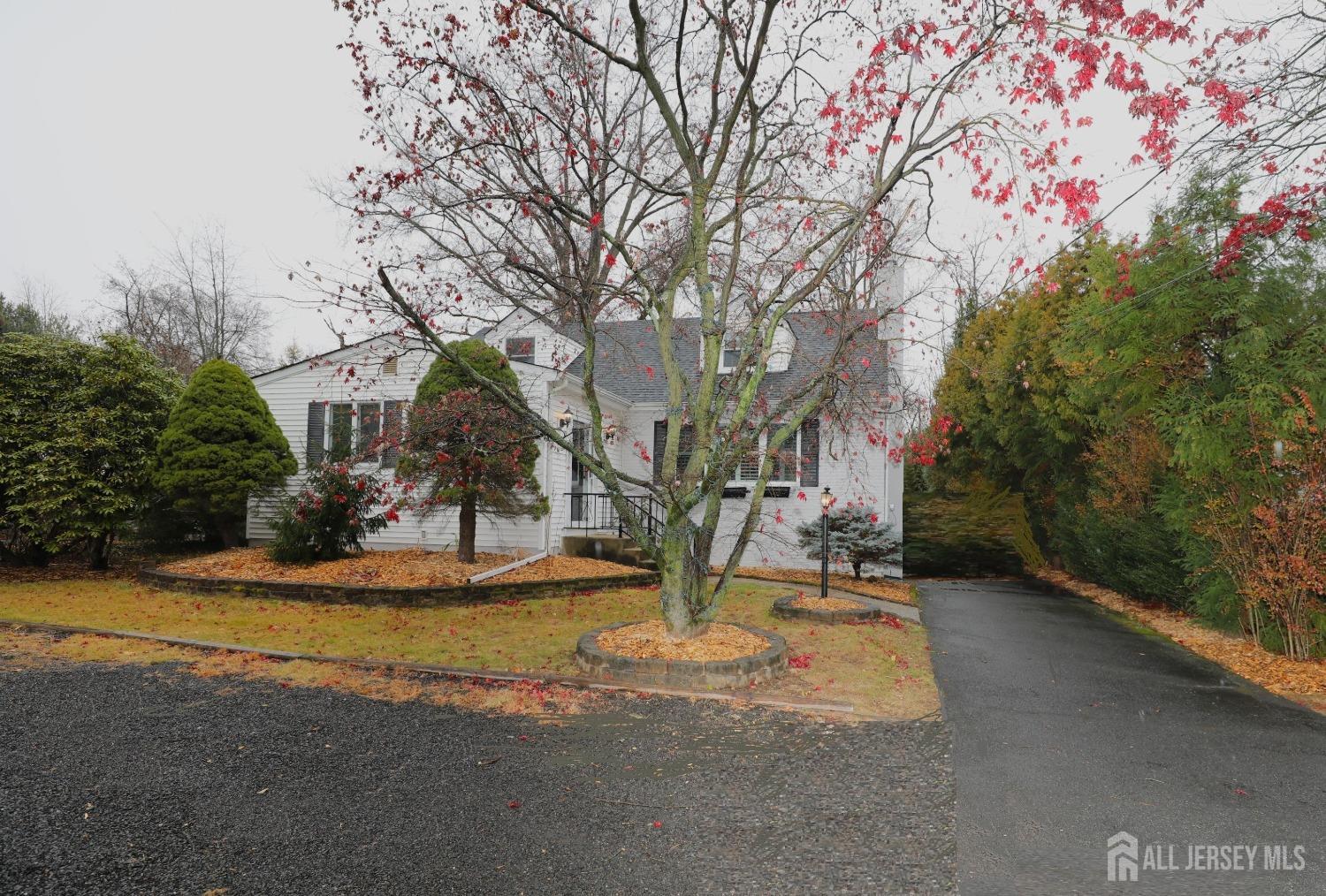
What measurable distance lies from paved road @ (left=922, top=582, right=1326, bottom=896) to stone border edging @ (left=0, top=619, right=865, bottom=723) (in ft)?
3.53

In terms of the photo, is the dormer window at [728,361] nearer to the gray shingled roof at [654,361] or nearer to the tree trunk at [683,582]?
the gray shingled roof at [654,361]

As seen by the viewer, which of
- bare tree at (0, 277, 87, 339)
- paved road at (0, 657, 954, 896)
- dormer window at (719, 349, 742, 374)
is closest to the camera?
paved road at (0, 657, 954, 896)

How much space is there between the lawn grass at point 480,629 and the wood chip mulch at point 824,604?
445 mm

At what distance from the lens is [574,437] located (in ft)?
46.7

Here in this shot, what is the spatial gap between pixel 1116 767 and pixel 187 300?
3507 centimetres

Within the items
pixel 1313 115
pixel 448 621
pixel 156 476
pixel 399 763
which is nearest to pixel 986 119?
pixel 1313 115

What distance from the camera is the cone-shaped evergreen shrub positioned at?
1142cm

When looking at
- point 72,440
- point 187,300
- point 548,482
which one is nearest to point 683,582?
point 548,482

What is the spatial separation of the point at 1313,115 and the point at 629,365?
11632mm

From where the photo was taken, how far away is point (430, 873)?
9.46 ft

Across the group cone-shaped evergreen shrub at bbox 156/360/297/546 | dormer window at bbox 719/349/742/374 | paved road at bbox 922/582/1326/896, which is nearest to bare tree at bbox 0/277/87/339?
cone-shaped evergreen shrub at bbox 156/360/297/546

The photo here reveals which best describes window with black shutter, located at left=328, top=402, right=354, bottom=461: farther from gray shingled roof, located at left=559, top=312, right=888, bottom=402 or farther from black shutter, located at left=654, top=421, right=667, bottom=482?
black shutter, located at left=654, top=421, right=667, bottom=482

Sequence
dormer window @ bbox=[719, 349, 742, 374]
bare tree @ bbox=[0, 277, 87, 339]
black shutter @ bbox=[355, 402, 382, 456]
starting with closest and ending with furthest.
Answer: black shutter @ bbox=[355, 402, 382, 456], dormer window @ bbox=[719, 349, 742, 374], bare tree @ bbox=[0, 277, 87, 339]

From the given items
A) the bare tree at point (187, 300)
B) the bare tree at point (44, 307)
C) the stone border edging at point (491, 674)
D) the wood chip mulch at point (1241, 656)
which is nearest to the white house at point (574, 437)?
the wood chip mulch at point (1241, 656)
